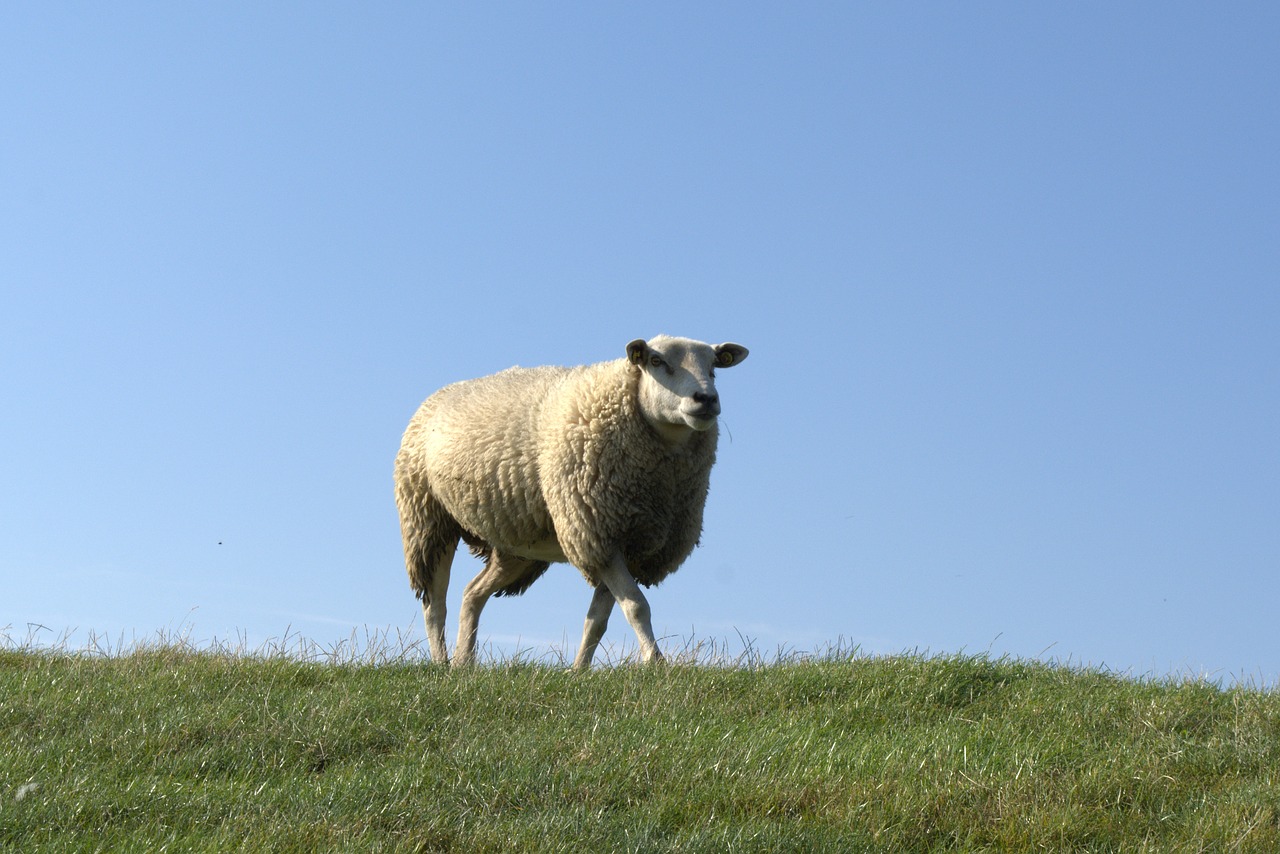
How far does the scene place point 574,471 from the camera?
1173 cm

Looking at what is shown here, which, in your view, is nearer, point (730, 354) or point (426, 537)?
point (730, 354)

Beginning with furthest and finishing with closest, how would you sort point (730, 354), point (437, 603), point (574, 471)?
point (437, 603) → point (730, 354) → point (574, 471)

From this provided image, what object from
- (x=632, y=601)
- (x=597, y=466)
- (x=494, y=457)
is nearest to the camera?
(x=632, y=601)

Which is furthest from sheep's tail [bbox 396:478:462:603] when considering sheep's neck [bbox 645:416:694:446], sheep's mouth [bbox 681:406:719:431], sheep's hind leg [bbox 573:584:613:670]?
sheep's mouth [bbox 681:406:719:431]

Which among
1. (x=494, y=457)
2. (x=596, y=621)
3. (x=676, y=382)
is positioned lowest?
(x=596, y=621)

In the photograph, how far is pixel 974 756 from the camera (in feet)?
25.4

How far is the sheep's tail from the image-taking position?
542 inches

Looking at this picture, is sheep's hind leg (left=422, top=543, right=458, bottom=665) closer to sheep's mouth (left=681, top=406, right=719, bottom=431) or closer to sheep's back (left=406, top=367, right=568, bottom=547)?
sheep's back (left=406, top=367, right=568, bottom=547)

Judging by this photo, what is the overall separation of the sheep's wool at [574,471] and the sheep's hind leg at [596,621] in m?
0.17

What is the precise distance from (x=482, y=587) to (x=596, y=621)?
240 cm

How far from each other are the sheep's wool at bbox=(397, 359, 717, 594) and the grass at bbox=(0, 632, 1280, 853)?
1.68 meters

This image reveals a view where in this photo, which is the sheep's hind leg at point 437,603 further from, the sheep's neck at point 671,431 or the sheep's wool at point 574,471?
the sheep's neck at point 671,431

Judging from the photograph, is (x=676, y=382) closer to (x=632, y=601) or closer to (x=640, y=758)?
(x=632, y=601)

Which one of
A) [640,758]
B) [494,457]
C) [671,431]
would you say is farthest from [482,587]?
[640,758]
